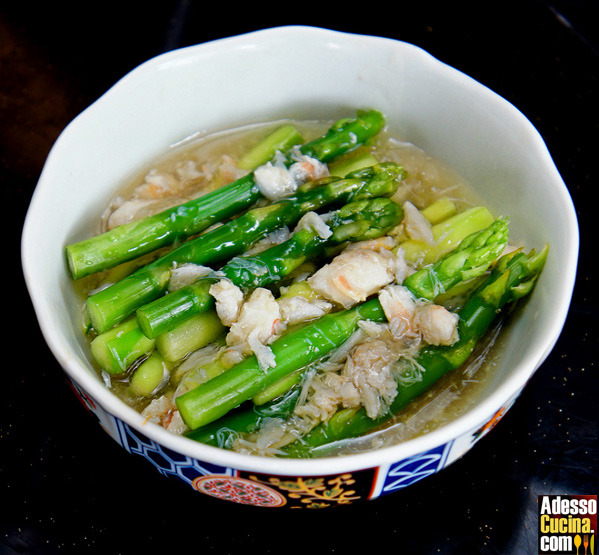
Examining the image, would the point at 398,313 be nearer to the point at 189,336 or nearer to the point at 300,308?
the point at 300,308

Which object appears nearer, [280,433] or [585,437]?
[280,433]

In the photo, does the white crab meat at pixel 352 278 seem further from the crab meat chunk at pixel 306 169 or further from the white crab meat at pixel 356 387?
the crab meat chunk at pixel 306 169

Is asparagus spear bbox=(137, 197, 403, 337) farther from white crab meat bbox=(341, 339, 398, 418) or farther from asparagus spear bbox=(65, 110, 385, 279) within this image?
white crab meat bbox=(341, 339, 398, 418)

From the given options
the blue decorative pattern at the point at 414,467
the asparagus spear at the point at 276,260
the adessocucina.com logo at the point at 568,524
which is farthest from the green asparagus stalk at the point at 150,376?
the adessocucina.com logo at the point at 568,524

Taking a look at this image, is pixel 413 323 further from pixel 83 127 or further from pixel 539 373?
pixel 83 127

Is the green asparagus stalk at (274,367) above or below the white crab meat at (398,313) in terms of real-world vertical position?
below

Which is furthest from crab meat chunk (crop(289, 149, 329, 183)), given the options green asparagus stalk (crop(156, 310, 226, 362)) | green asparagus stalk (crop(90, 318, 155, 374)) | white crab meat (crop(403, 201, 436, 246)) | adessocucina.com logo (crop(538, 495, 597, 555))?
adessocucina.com logo (crop(538, 495, 597, 555))

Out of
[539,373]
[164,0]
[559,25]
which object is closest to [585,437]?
[539,373]
